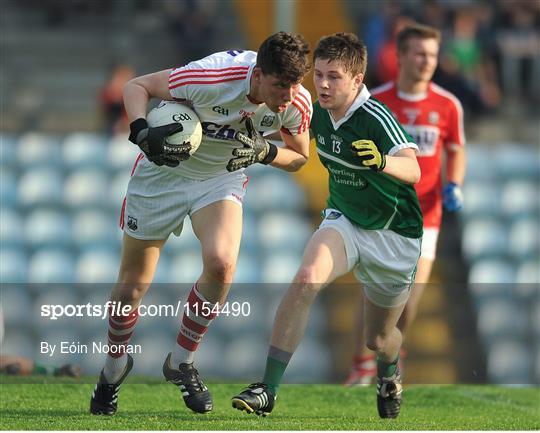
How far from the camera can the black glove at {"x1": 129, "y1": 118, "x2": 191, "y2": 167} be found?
6.12 meters

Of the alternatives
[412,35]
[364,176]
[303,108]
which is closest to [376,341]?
[364,176]

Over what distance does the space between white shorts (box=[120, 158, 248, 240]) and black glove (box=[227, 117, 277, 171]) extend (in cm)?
27

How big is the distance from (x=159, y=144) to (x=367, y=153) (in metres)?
1.02

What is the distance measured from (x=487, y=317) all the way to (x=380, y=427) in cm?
491

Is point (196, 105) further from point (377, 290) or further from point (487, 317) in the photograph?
point (487, 317)

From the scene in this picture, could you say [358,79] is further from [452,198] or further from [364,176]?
[452,198]

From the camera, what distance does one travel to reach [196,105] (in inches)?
253

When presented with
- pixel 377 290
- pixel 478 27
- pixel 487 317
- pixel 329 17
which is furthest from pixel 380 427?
pixel 329 17

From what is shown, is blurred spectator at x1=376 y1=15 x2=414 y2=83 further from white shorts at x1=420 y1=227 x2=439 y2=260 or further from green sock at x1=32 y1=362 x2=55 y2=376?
green sock at x1=32 y1=362 x2=55 y2=376

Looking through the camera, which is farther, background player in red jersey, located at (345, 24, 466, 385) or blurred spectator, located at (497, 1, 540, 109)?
blurred spectator, located at (497, 1, 540, 109)

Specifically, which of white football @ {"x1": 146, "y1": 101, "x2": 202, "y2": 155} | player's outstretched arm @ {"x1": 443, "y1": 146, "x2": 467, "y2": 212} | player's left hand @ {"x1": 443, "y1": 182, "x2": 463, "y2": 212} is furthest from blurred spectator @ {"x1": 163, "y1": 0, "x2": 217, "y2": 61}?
white football @ {"x1": 146, "y1": 101, "x2": 202, "y2": 155}

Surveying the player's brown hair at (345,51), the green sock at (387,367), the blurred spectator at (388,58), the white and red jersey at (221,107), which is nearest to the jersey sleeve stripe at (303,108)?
the white and red jersey at (221,107)

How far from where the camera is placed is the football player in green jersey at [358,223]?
6254 millimetres

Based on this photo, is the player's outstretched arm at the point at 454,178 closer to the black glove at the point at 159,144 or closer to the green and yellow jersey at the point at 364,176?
the green and yellow jersey at the point at 364,176
